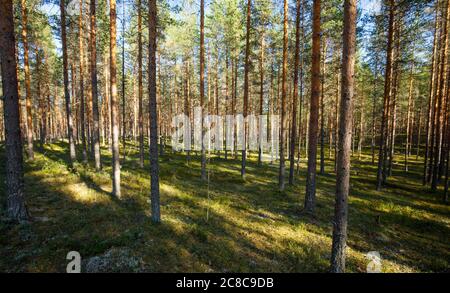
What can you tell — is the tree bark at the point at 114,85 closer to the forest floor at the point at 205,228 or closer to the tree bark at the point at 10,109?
the forest floor at the point at 205,228

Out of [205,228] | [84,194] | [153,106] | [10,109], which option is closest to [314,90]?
[153,106]

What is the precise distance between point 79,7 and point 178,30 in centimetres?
1356

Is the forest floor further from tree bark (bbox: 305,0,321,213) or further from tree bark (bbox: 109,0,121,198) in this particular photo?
tree bark (bbox: 305,0,321,213)

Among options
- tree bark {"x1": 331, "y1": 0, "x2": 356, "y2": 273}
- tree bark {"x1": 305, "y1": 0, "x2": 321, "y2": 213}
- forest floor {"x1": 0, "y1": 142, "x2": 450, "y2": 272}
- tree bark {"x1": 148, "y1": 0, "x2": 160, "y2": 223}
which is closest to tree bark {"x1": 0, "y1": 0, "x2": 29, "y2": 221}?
forest floor {"x1": 0, "y1": 142, "x2": 450, "y2": 272}

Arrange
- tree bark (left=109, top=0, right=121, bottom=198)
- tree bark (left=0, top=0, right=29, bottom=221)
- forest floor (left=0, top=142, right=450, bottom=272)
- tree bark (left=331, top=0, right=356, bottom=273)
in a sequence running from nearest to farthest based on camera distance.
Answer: tree bark (left=331, top=0, right=356, bottom=273) < forest floor (left=0, top=142, right=450, bottom=272) < tree bark (left=0, top=0, right=29, bottom=221) < tree bark (left=109, top=0, right=121, bottom=198)

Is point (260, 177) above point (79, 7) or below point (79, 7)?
below

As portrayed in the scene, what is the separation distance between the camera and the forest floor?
20.6ft

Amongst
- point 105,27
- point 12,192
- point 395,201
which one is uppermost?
point 105,27

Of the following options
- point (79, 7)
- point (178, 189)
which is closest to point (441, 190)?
point (178, 189)

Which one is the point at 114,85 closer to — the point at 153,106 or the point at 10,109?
the point at 153,106
